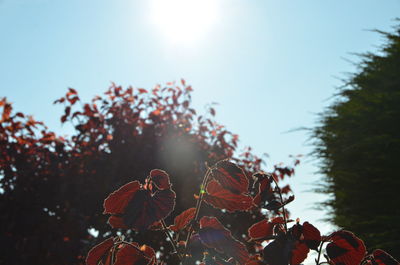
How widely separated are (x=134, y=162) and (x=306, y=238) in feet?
13.3

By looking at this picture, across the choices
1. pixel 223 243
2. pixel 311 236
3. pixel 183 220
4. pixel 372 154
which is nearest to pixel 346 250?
pixel 311 236

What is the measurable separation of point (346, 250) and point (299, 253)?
16cm

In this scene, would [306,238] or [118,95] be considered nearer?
[306,238]

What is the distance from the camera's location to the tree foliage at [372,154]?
13.1 feet

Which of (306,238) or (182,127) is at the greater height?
(182,127)

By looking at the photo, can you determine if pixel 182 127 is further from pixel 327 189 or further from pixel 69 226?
pixel 327 189

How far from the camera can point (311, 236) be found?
3.54ft

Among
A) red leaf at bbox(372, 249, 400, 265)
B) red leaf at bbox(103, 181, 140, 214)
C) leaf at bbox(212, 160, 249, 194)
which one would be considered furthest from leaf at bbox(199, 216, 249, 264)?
red leaf at bbox(372, 249, 400, 265)

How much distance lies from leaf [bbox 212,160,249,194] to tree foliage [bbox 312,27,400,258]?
3070mm

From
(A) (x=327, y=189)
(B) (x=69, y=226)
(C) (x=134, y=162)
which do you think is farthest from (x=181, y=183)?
(A) (x=327, y=189)

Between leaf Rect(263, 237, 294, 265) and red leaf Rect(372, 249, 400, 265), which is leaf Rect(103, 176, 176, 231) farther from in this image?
→ red leaf Rect(372, 249, 400, 265)

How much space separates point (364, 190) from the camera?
440 cm

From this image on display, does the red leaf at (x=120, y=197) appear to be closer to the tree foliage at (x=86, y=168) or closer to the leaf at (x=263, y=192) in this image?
the leaf at (x=263, y=192)

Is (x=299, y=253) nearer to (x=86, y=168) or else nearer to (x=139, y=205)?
(x=139, y=205)
